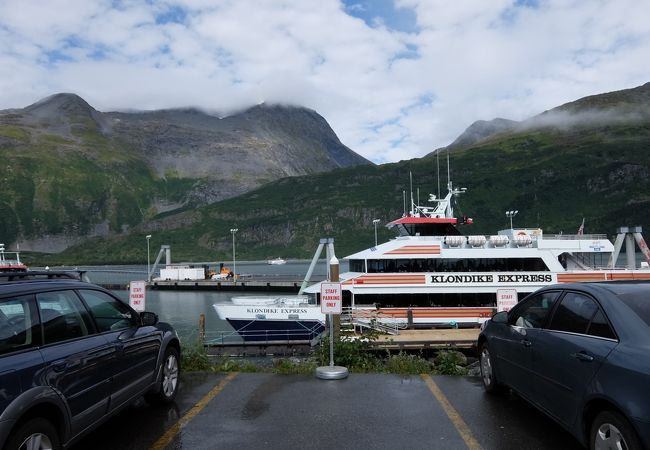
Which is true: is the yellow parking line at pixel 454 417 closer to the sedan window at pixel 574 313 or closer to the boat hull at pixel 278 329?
the sedan window at pixel 574 313

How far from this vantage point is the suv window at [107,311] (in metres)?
5.48

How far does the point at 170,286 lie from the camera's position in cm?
7788

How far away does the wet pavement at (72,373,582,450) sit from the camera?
5602 millimetres

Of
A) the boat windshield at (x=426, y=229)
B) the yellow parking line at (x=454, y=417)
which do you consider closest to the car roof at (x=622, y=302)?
the yellow parking line at (x=454, y=417)

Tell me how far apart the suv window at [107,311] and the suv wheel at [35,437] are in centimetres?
135

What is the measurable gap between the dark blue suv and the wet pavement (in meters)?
0.61

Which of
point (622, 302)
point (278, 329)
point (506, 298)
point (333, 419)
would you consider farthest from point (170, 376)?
point (278, 329)

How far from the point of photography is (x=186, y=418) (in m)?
6.44

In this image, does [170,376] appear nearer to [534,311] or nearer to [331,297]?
[331,297]

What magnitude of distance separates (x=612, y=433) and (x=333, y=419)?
328cm

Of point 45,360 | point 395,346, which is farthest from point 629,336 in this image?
point 395,346

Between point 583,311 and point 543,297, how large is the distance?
3.50 feet

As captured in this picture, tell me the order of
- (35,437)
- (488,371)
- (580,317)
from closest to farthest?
(35,437), (580,317), (488,371)

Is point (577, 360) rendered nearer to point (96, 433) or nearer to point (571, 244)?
point (96, 433)
